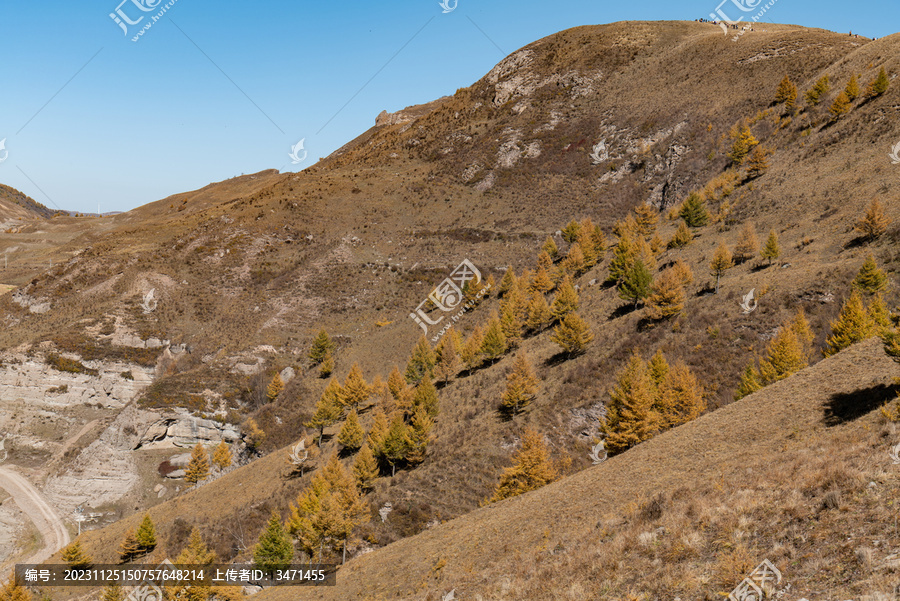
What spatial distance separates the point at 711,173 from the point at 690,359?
62.7 metres

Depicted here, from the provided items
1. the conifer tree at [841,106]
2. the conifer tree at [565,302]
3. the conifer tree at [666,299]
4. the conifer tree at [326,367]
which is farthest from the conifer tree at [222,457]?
the conifer tree at [841,106]

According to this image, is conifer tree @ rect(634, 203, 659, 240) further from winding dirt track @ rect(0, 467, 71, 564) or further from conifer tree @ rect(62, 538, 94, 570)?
winding dirt track @ rect(0, 467, 71, 564)

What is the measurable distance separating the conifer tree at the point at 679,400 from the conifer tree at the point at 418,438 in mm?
20661

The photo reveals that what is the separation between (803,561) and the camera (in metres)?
10.8

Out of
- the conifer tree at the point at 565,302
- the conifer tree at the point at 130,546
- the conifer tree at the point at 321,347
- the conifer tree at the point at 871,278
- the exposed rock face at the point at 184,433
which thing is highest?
the conifer tree at the point at 321,347

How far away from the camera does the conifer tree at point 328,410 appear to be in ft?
177

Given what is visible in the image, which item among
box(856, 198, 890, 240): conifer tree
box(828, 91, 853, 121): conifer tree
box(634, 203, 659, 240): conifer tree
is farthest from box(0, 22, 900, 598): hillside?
box(634, 203, 659, 240): conifer tree

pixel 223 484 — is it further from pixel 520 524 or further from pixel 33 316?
pixel 33 316

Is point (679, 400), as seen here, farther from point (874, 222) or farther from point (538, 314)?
point (874, 222)

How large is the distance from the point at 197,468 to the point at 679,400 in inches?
2077

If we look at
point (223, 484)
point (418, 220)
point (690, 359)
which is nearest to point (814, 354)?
point (690, 359)

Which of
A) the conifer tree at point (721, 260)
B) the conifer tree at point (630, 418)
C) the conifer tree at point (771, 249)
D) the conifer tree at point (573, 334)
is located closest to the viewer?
the conifer tree at point (630, 418)

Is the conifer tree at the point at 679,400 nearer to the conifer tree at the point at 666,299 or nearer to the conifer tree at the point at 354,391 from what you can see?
the conifer tree at the point at 666,299

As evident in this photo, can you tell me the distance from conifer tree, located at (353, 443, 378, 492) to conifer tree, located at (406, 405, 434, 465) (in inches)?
138
